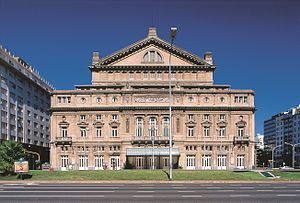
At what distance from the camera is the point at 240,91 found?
88.1 metres

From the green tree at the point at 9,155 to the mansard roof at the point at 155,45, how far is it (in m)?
36.9

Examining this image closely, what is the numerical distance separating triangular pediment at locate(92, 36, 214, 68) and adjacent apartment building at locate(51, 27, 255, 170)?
8.31 meters

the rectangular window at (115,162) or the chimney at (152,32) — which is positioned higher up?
the chimney at (152,32)

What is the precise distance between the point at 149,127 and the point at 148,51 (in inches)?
813

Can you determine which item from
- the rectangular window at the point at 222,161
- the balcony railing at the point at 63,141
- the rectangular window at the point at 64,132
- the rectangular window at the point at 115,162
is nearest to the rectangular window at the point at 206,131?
the rectangular window at the point at 222,161

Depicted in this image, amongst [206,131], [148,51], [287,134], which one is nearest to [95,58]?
[148,51]

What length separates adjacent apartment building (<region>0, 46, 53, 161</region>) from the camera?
300ft

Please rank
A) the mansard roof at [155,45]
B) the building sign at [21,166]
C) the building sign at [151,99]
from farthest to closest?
the mansard roof at [155,45] < the building sign at [151,99] < the building sign at [21,166]

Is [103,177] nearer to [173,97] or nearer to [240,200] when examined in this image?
[240,200]

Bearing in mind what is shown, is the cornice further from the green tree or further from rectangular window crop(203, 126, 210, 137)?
the green tree

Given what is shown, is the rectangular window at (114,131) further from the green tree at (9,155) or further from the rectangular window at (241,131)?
the rectangular window at (241,131)

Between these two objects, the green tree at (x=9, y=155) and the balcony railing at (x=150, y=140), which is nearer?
the green tree at (x=9, y=155)

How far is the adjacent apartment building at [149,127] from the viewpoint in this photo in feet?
284

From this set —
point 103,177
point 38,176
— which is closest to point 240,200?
point 103,177
